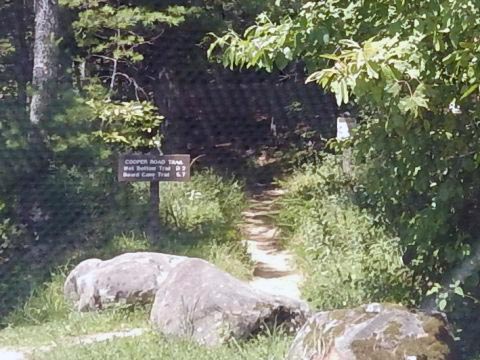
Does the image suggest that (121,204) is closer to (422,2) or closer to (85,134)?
(85,134)

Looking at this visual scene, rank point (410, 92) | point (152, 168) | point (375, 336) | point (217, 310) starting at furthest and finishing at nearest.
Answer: point (152, 168) → point (217, 310) → point (375, 336) → point (410, 92)

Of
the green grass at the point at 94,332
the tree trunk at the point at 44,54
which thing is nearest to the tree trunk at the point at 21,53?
the tree trunk at the point at 44,54

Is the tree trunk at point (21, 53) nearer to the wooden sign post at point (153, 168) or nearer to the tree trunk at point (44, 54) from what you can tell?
the tree trunk at point (44, 54)

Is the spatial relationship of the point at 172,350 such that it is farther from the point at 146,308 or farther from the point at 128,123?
the point at 128,123

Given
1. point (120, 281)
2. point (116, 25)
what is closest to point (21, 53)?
point (116, 25)

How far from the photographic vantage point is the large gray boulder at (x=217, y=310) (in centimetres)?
441

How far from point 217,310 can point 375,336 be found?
3.61ft

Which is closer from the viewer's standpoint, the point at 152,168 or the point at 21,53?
the point at 152,168

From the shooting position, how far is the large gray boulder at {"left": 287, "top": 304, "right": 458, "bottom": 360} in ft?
11.5

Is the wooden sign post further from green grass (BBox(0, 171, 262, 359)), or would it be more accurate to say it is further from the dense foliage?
the dense foliage

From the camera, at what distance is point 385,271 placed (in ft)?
15.9

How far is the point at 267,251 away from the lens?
23.1ft

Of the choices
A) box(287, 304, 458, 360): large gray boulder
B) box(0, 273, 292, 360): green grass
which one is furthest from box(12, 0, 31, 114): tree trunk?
box(287, 304, 458, 360): large gray boulder

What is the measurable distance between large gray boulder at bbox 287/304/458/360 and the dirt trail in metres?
1.84
